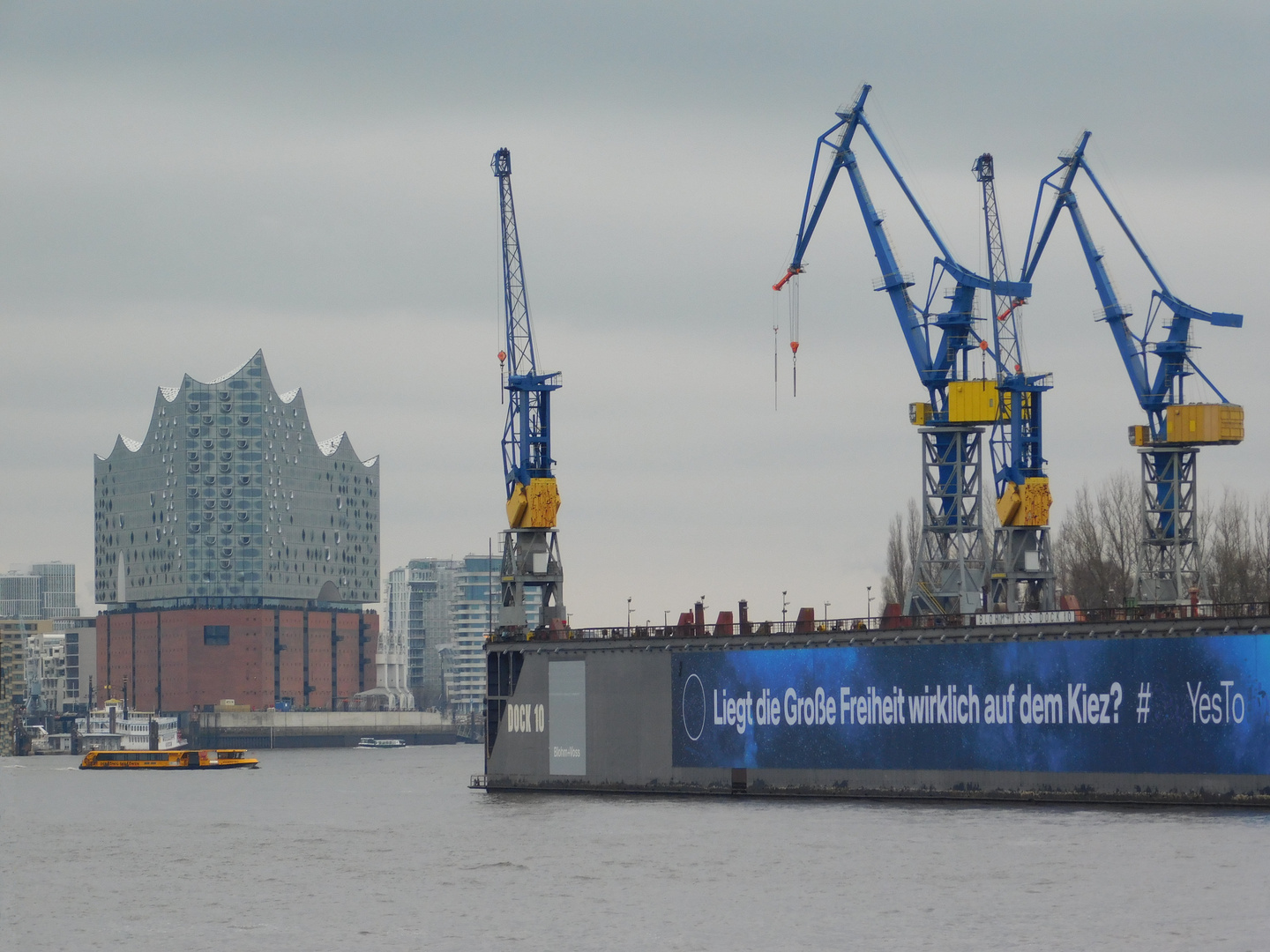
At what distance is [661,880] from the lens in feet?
A: 216

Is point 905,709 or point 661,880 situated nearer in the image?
point 661,880

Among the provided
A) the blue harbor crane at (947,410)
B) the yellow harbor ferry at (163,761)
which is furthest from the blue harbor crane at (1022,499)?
the yellow harbor ferry at (163,761)

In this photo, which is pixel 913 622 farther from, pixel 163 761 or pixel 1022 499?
pixel 163 761

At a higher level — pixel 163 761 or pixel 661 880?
pixel 661 880

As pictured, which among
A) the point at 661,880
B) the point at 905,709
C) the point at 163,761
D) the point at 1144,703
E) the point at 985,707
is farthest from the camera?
the point at 163,761

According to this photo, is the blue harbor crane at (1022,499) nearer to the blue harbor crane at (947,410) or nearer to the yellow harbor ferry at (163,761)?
the blue harbor crane at (947,410)

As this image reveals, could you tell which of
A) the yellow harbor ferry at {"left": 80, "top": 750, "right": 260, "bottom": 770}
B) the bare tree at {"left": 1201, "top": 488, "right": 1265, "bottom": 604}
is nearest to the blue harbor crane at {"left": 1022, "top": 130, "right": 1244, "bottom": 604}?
the bare tree at {"left": 1201, "top": 488, "right": 1265, "bottom": 604}

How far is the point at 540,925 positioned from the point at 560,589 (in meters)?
56.8

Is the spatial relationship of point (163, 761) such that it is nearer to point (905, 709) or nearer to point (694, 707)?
point (694, 707)

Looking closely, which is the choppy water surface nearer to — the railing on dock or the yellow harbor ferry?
the railing on dock

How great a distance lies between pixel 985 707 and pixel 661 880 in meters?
24.6

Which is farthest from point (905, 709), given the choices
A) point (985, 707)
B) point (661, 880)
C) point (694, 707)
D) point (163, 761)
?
point (163, 761)

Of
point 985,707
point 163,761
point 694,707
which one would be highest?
point 985,707

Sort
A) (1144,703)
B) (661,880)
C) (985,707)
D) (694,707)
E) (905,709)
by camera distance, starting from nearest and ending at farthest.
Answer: (661,880) < (1144,703) < (985,707) < (905,709) < (694,707)
